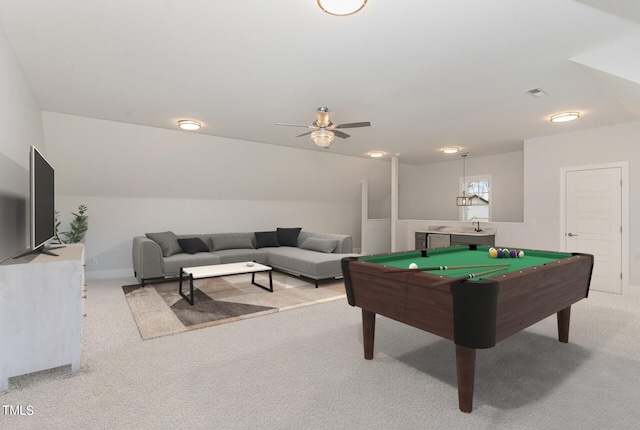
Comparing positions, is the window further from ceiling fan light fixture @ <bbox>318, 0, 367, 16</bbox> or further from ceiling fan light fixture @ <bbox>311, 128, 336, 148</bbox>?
ceiling fan light fixture @ <bbox>318, 0, 367, 16</bbox>

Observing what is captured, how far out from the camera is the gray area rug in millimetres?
3609

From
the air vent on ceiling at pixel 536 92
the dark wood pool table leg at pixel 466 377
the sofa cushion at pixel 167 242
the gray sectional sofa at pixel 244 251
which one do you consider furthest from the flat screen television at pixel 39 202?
the air vent on ceiling at pixel 536 92

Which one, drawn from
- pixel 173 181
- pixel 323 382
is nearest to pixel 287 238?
pixel 173 181

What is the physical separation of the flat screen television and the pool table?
244 centimetres

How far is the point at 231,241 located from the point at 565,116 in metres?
5.76

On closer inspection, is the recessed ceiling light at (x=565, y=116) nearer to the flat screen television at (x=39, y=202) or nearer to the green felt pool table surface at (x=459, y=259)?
the green felt pool table surface at (x=459, y=259)

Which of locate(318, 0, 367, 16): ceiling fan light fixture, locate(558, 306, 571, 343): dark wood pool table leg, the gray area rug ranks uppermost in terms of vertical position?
locate(318, 0, 367, 16): ceiling fan light fixture

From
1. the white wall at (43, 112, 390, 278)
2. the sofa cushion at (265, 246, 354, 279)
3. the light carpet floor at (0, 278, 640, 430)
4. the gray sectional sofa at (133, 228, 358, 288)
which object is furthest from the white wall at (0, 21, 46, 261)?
the sofa cushion at (265, 246, 354, 279)

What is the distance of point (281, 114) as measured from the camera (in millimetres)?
4480

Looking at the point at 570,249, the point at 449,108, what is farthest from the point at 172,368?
the point at 570,249

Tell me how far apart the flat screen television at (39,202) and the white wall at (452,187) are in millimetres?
7590

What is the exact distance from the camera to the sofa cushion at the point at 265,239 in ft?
22.7

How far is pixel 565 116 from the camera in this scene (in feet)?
14.7

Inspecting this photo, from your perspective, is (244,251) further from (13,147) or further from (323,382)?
(323,382)
